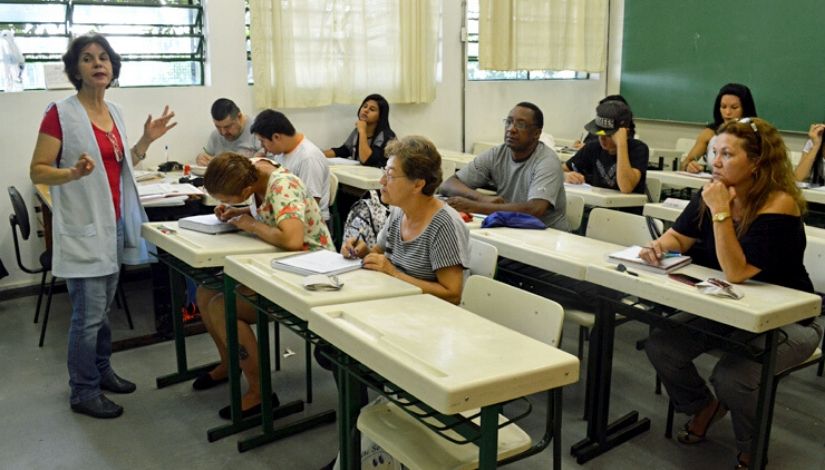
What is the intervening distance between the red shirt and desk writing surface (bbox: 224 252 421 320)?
Answer: 28.3 inches

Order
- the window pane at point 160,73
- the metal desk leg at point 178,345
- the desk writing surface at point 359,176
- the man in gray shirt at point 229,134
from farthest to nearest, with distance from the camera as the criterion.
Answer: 1. the window pane at point 160,73
2. the man in gray shirt at point 229,134
3. the desk writing surface at point 359,176
4. the metal desk leg at point 178,345

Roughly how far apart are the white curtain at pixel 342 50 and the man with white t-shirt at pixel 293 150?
1.60 metres

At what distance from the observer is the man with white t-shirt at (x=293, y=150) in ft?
12.5

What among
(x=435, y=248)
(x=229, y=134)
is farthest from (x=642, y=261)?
(x=229, y=134)

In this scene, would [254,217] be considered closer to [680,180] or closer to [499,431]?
[499,431]

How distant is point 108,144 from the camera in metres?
2.86

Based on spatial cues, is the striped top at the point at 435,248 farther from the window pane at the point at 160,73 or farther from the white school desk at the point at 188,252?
the window pane at the point at 160,73

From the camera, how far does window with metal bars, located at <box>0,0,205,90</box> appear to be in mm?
4605

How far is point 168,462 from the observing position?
2592 millimetres

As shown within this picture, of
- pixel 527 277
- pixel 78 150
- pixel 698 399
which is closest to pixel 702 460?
pixel 698 399

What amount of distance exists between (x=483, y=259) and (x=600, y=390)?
0.62 metres

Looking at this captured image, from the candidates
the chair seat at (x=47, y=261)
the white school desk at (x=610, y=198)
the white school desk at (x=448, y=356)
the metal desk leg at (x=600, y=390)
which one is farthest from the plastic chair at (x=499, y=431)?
the chair seat at (x=47, y=261)

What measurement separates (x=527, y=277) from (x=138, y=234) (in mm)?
1593

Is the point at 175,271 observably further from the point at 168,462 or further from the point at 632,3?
the point at 632,3
